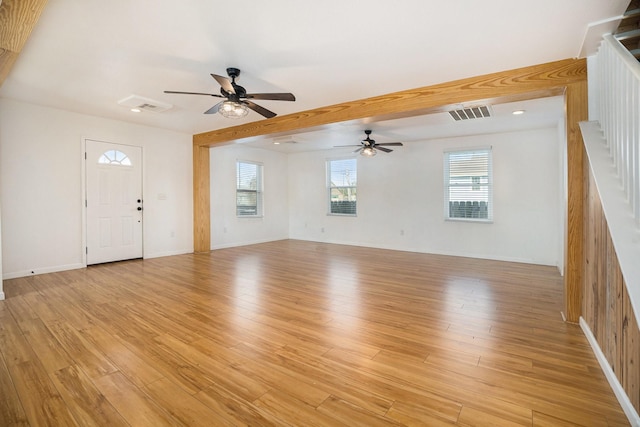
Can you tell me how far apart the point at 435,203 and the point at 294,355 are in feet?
17.2

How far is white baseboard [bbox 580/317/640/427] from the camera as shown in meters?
1.51

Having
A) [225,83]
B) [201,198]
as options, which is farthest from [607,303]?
[201,198]

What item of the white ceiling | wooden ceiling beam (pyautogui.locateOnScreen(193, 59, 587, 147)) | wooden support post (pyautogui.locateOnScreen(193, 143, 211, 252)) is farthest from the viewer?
wooden support post (pyautogui.locateOnScreen(193, 143, 211, 252))

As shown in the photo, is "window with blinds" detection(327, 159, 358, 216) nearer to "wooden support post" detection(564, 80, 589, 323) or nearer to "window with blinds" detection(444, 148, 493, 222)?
"window with blinds" detection(444, 148, 493, 222)

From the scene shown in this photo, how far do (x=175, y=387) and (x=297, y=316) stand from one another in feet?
4.30

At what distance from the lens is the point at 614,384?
1.78 meters

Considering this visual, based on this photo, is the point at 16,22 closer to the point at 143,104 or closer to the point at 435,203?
the point at 143,104

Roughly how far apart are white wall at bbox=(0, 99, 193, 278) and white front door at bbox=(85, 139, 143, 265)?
121mm

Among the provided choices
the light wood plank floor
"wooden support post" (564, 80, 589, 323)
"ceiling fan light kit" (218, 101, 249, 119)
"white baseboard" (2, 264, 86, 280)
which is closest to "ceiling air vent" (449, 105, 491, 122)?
"wooden support post" (564, 80, 589, 323)

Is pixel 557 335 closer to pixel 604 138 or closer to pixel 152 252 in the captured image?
pixel 604 138

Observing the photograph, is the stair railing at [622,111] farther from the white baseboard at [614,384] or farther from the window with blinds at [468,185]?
the window with blinds at [468,185]

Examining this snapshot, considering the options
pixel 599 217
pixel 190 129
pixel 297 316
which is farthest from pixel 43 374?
pixel 190 129

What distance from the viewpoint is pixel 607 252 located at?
2.03 meters

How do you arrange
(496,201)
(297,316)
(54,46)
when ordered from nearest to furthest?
(54,46), (297,316), (496,201)
